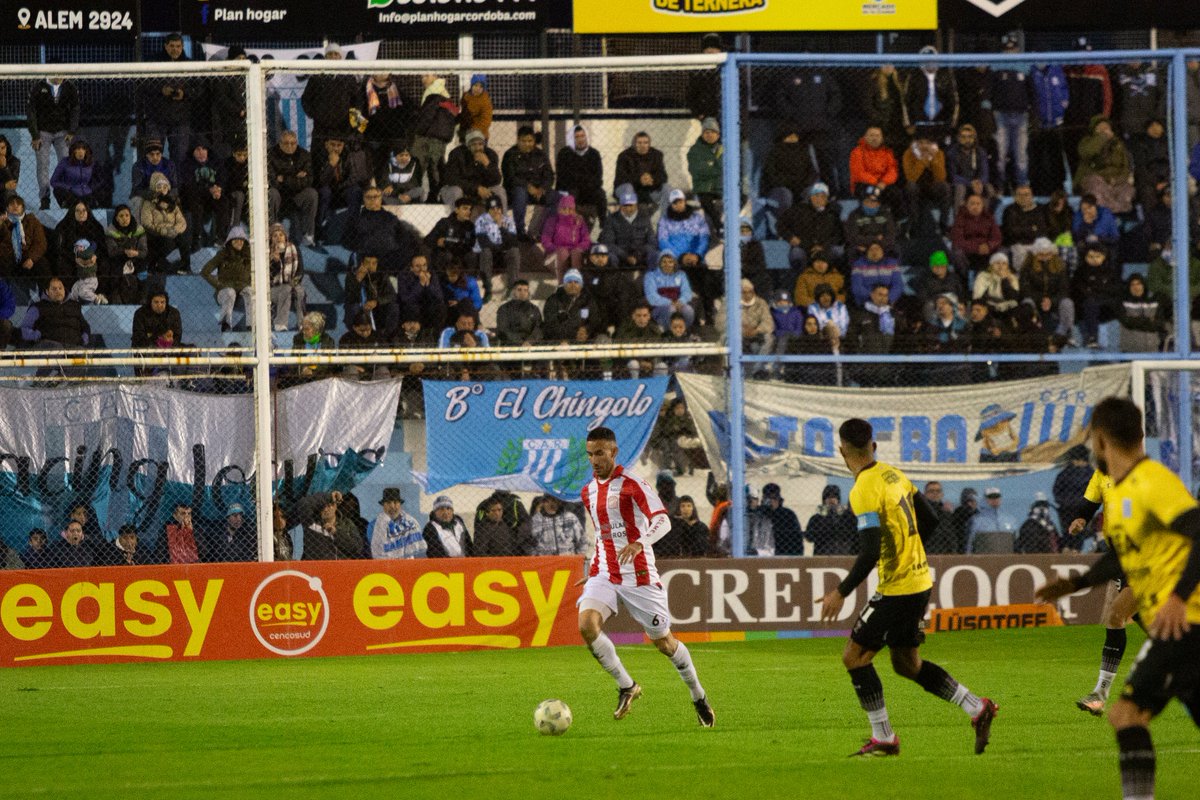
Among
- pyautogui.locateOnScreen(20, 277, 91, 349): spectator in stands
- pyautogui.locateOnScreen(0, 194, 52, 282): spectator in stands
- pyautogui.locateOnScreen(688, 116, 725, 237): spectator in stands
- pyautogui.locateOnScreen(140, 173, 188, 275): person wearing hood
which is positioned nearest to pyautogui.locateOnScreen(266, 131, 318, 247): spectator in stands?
pyautogui.locateOnScreen(140, 173, 188, 275): person wearing hood

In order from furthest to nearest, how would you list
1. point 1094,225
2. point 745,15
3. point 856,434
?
1. point 1094,225
2. point 745,15
3. point 856,434

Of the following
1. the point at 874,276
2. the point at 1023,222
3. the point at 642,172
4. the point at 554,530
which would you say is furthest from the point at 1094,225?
the point at 554,530

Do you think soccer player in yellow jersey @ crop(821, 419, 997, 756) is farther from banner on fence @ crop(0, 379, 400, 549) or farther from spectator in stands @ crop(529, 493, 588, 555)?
banner on fence @ crop(0, 379, 400, 549)

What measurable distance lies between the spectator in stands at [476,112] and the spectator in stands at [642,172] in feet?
5.84

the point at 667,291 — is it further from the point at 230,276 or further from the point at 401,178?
the point at 230,276

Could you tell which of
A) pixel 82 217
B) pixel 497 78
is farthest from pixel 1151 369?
pixel 82 217

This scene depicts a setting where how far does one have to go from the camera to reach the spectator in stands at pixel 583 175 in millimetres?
18734

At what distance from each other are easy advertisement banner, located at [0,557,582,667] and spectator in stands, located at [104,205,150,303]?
3.04m

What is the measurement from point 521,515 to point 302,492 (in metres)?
2.31

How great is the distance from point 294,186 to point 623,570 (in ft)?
26.8

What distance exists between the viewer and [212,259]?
56.6ft

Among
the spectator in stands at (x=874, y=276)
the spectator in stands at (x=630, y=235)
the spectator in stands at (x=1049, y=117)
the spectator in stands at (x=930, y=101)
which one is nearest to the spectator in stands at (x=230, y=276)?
the spectator in stands at (x=630, y=235)

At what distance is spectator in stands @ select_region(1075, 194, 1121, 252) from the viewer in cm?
2003

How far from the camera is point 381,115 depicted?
18.9 metres
